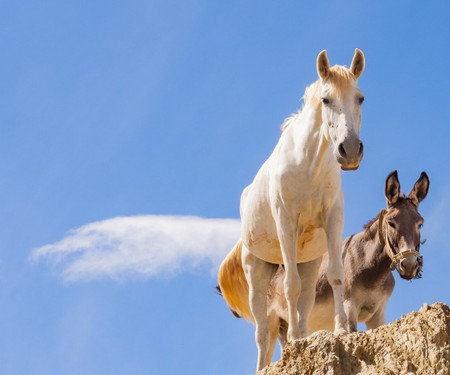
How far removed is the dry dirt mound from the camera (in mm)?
5926

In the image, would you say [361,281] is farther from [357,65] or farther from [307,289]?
[357,65]

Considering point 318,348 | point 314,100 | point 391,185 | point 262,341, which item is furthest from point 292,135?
point 318,348

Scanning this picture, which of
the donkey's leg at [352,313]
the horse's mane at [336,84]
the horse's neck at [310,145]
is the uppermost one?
the horse's mane at [336,84]

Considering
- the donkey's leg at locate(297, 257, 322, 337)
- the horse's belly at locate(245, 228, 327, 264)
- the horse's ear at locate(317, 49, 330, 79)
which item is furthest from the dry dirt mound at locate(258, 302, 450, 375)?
the horse's ear at locate(317, 49, 330, 79)

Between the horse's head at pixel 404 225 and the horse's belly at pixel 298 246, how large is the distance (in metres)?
0.89

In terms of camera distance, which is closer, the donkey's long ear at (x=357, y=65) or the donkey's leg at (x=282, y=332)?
the donkey's long ear at (x=357, y=65)

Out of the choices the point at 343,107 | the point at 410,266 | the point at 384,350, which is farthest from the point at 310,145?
the point at 384,350

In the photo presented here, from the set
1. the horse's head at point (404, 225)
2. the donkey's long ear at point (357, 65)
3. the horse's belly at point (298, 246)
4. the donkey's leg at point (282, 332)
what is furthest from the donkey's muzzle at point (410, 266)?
the donkey's leg at point (282, 332)

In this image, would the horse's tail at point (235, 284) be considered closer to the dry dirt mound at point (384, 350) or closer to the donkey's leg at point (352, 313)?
the donkey's leg at point (352, 313)

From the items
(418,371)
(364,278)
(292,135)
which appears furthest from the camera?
(364,278)

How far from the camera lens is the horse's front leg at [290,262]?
7.92 metres

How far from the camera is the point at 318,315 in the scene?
10961 mm

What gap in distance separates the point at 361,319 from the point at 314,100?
142 inches

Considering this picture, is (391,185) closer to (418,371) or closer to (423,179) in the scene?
(423,179)
